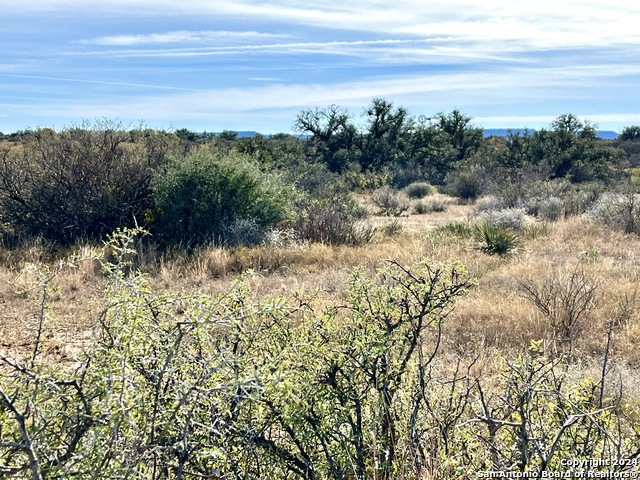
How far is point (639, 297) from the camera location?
23.5 ft

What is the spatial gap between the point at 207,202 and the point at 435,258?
671 cm

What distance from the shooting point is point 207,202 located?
1168 cm

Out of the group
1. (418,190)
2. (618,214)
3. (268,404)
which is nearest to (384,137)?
(418,190)

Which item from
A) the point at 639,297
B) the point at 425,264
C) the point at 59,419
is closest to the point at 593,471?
the point at 425,264

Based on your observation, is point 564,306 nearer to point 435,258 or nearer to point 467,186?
point 435,258

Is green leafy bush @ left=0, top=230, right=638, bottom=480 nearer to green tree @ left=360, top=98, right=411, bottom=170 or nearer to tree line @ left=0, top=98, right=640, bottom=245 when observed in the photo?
tree line @ left=0, top=98, right=640, bottom=245

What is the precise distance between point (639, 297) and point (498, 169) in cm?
2048

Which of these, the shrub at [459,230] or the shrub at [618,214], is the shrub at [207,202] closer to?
the shrub at [459,230]

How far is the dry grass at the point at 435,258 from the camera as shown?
6095 mm

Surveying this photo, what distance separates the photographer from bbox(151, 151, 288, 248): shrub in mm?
11547

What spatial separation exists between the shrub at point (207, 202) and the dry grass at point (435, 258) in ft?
3.83

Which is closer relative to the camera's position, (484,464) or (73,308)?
(484,464)

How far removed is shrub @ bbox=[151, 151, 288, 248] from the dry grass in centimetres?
117

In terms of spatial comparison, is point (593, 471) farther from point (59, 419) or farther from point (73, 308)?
point (73, 308)
